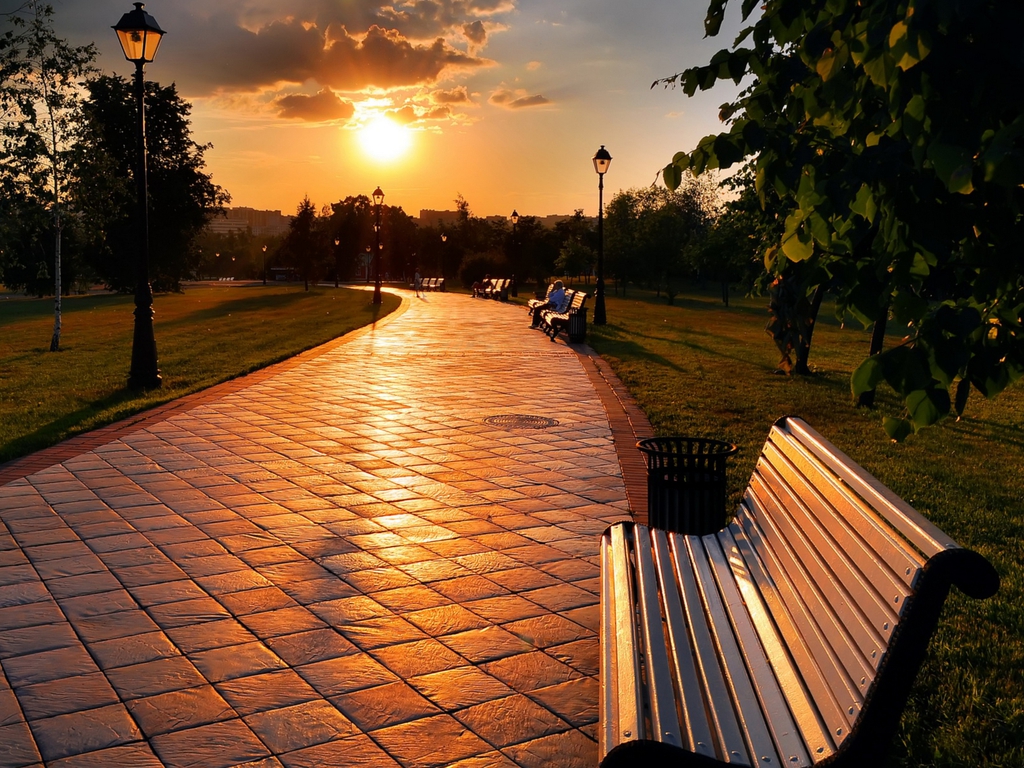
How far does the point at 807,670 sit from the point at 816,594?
0.86 feet

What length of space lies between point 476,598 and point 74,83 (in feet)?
61.4

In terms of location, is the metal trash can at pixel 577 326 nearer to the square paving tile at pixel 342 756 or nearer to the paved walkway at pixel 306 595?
the paved walkway at pixel 306 595

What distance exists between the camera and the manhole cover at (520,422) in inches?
396

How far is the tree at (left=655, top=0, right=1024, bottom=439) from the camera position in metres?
2.48

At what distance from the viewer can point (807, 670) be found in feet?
8.77

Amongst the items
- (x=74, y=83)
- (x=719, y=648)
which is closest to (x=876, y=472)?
(x=719, y=648)

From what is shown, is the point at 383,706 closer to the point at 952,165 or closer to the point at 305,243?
the point at 952,165

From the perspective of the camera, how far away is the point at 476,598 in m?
4.82

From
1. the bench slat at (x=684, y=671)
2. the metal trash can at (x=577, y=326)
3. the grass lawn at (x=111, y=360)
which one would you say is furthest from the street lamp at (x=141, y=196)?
the metal trash can at (x=577, y=326)

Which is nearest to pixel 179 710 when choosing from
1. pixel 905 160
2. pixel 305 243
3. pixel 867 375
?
pixel 867 375

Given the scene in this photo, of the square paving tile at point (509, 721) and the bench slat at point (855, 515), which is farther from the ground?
the bench slat at point (855, 515)

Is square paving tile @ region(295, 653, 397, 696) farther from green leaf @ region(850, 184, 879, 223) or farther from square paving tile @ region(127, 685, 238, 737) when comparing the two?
green leaf @ region(850, 184, 879, 223)

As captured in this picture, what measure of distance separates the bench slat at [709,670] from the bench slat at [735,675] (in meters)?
0.01

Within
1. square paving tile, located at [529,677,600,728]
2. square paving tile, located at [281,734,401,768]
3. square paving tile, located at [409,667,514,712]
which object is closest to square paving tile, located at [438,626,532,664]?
square paving tile, located at [409,667,514,712]
